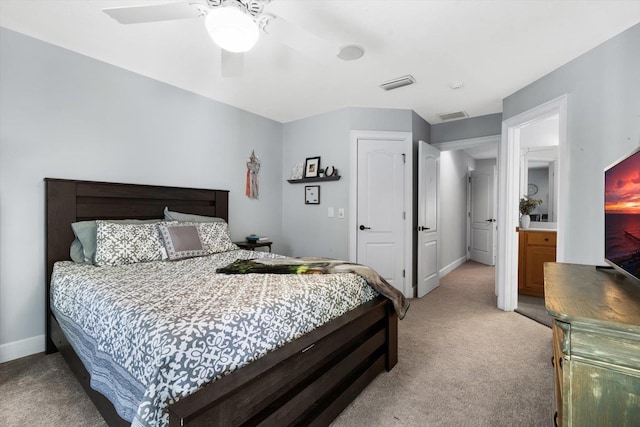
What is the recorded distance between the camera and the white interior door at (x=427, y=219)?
3951 mm

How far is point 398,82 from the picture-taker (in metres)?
3.09

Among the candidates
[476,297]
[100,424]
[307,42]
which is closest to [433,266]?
[476,297]

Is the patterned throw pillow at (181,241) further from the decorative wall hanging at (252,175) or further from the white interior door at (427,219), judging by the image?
the white interior door at (427,219)

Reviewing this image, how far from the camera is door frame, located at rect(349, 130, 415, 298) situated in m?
3.84

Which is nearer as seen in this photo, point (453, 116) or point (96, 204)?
point (96, 204)

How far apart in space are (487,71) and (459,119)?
1520 mm

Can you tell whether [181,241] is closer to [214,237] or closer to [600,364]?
[214,237]

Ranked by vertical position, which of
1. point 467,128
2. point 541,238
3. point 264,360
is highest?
point 467,128

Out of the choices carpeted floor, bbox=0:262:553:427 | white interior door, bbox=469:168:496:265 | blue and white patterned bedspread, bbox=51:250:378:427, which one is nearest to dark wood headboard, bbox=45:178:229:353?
blue and white patterned bedspread, bbox=51:250:378:427

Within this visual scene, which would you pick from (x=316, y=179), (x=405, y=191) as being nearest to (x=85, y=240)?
(x=316, y=179)

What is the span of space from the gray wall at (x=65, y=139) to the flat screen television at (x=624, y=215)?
11.5 feet

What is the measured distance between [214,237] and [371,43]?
2248 millimetres

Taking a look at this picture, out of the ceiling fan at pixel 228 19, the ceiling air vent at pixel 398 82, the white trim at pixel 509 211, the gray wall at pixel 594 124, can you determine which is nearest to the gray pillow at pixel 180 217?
the ceiling fan at pixel 228 19

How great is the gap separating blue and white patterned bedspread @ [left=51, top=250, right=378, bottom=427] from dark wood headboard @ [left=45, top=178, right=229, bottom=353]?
46 centimetres
